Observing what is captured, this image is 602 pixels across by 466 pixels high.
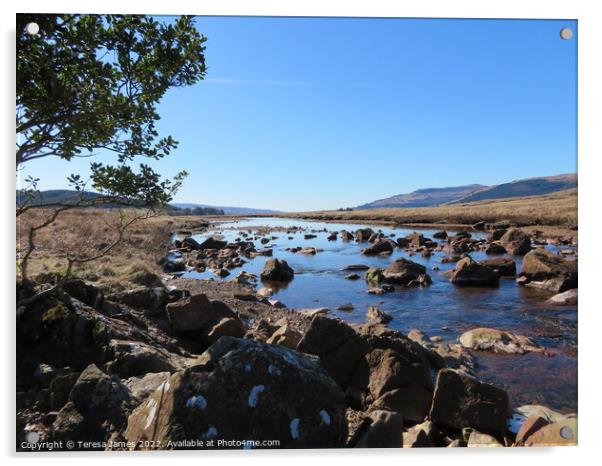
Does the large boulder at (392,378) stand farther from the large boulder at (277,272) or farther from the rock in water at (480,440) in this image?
the large boulder at (277,272)

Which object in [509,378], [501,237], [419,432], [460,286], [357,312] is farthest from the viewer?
[501,237]

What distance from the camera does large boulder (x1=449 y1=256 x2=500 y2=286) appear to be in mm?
15844

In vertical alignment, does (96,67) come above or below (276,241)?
above

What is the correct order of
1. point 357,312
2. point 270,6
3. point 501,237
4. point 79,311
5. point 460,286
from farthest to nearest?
point 501,237
point 460,286
point 357,312
point 79,311
point 270,6

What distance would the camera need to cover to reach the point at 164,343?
22.8 ft

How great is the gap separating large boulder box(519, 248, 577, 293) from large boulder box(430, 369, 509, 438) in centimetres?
753

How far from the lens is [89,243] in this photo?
617 cm

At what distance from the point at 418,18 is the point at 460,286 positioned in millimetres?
13174

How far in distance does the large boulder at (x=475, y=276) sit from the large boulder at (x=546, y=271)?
1129mm

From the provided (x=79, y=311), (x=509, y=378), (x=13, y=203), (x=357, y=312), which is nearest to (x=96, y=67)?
(x=13, y=203)

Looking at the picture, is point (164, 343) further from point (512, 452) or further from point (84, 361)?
point (512, 452)

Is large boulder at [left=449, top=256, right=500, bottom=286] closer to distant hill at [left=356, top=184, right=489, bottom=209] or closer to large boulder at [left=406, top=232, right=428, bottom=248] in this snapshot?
distant hill at [left=356, top=184, right=489, bottom=209]

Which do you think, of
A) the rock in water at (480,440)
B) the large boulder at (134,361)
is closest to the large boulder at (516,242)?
the rock in water at (480,440)

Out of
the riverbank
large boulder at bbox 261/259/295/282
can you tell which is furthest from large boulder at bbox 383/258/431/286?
large boulder at bbox 261/259/295/282
